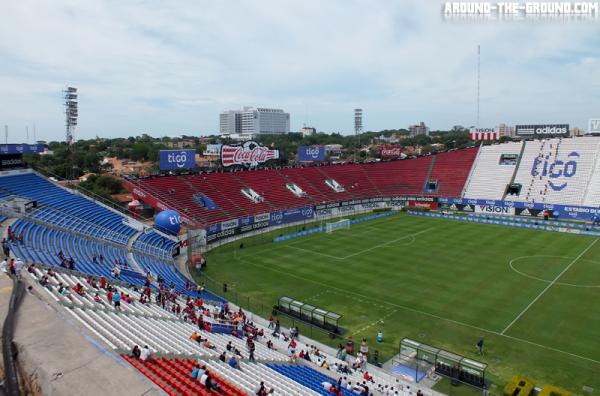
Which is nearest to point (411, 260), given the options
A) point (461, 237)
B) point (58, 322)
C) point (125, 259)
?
point (461, 237)

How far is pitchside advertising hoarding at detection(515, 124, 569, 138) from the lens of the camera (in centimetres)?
7872

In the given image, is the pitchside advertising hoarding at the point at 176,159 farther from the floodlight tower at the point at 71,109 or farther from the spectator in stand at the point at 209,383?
the spectator in stand at the point at 209,383

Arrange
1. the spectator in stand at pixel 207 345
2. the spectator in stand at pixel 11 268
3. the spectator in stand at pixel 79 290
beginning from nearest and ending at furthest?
the spectator in stand at pixel 11 268, the spectator in stand at pixel 207 345, the spectator in stand at pixel 79 290

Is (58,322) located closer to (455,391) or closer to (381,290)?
(455,391)

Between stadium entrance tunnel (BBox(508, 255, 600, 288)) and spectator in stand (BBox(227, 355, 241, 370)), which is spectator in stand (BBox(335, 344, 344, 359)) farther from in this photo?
stadium entrance tunnel (BBox(508, 255, 600, 288))

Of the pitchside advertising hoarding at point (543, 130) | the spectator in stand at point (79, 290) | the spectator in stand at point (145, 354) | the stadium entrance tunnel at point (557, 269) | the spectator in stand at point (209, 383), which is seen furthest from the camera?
the pitchside advertising hoarding at point (543, 130)

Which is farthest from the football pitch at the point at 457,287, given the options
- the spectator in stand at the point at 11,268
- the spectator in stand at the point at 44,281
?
the spectator in stand at the point at 11,268

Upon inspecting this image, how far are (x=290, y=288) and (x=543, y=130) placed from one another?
2598 inches

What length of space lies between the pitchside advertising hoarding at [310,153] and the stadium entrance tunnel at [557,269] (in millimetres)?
46707

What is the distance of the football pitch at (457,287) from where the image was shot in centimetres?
2569

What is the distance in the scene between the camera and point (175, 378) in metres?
15.3

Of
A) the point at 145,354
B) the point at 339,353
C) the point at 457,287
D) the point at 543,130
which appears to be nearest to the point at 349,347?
the point at 339,353

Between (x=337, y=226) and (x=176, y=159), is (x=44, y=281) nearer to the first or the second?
(x=176, y=159)

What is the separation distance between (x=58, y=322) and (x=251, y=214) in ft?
153
